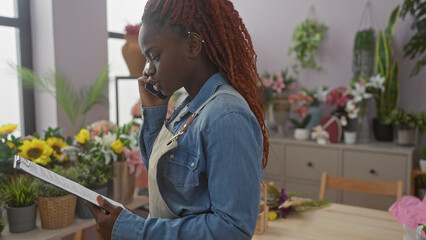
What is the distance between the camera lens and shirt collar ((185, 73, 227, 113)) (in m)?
0.94

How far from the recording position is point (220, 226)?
817 mm

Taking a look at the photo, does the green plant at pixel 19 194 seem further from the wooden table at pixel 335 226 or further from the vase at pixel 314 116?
the vase at pixel 314 116

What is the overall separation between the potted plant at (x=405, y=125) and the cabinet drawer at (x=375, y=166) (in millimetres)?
209

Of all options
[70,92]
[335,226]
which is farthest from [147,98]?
[70,92]

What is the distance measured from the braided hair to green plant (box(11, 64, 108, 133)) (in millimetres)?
1932

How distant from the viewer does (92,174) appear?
67.6 inches

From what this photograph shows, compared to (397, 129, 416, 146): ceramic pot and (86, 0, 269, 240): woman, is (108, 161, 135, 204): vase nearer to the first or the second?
(86, 0, 269, 240): woman

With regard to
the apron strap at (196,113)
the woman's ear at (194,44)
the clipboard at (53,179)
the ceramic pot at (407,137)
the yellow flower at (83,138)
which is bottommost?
the ceramic pot at (407,137)

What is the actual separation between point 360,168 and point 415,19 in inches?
52.8

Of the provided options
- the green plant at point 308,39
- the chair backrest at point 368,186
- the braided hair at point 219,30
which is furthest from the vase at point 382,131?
the braided hair at point 219,30

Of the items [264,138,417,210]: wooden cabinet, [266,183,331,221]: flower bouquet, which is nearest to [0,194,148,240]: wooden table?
[266,183,331,221]: flower bouquet

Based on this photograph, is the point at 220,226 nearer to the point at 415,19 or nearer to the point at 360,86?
the point at 360,86

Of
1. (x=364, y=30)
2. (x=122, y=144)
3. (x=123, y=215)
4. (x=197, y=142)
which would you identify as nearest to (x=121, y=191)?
(x=122, y=144)

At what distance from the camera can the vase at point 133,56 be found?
6.25 feet
